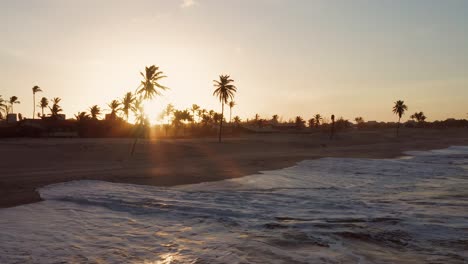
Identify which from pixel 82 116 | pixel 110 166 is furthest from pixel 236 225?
pixel 82 116

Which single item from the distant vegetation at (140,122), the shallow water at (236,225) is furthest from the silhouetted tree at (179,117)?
the shallow water at (236,225)

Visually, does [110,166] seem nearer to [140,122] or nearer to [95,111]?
[140,122]

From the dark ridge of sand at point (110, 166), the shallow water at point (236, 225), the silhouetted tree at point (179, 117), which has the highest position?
the silhouetted tree at point (179, 117)

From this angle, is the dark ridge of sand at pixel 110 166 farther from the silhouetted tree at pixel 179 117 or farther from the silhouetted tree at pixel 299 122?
the silhouetted tree at pixel 299 122

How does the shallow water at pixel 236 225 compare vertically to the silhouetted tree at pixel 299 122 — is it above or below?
below

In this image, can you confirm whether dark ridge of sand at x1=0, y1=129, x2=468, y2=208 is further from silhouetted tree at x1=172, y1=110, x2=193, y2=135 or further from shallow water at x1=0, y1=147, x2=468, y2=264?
silhouetted tree at x1=172, y1=110, x2=193, y2=135

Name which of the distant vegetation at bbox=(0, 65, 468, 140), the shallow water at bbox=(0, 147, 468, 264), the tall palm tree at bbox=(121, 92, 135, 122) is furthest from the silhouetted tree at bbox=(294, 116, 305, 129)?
the shallow water at bbox=(0, 147, 468, 264)

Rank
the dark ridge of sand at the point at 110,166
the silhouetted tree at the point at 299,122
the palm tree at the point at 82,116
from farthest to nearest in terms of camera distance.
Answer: the silhouetted tree at the point at 299,122
the palm tree at the point at 82,116
the dark ridge of sand at the point at 110,166

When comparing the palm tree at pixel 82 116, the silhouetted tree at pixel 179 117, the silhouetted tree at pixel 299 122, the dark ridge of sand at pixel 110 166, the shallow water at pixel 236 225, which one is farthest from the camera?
the silhouetted tree at pixel 299 122

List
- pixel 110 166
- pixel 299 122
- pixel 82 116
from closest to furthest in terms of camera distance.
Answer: pixel 110 166 → pixel 82 116 → pixel 299 122

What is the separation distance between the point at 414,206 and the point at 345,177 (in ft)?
31.7

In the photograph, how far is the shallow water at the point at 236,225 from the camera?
901 cm

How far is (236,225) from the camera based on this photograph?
466 inches

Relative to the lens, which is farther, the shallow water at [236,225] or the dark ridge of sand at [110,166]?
the dark ridge of sand at [110,166]
